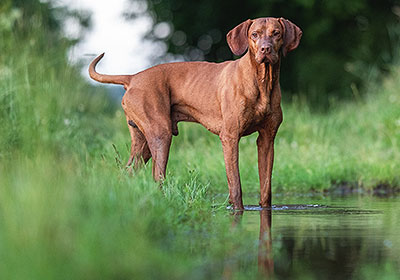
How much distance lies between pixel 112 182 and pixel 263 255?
1.22 metres

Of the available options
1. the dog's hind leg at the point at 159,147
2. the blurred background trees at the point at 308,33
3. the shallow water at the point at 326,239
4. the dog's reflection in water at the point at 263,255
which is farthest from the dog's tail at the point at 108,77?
the blurred background trees at the point at 308,33

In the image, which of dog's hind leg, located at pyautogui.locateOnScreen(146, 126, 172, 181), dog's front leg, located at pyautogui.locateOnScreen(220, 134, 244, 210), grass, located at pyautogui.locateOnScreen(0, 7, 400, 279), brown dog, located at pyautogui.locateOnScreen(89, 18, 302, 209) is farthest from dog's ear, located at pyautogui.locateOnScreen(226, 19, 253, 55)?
grass, located at pyautogui.locateOnScreen(0, 7, 400, 279)

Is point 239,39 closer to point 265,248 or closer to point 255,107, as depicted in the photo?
point 255,107

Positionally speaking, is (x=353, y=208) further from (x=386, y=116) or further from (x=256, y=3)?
(x=256, y=3)

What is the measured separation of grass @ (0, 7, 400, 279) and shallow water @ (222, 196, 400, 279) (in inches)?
9.0

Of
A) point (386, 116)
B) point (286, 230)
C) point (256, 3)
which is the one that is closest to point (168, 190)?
point (286, 230)

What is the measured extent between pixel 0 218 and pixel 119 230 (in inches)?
25.6

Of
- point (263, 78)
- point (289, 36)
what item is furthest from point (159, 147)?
point (289, 36)

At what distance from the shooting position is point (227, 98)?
700 centimetres

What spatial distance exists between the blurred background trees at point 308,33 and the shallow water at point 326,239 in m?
13.4

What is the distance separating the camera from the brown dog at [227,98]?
675 centimetres

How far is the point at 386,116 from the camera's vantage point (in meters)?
12.3

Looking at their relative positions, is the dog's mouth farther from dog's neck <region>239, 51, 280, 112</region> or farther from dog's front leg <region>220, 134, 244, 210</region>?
dog's front leg <region>220, 134, 244, 210</region>

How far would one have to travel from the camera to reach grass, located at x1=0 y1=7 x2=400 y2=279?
11.4 feet
